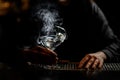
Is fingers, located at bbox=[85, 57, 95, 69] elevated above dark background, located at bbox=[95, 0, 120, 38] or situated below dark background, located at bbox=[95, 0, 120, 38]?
below

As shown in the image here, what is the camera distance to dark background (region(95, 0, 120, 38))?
4.33 ft

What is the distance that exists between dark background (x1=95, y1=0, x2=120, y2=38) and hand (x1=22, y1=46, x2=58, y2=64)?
37cm

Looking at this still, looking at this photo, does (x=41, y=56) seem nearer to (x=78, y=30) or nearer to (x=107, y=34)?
(x=78, y=30)

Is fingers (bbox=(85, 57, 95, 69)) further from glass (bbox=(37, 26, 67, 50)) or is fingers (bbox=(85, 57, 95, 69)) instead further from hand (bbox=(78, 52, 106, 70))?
glass (bbox=(37, 26, 67, 50))

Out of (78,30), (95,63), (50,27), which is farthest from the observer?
(78,30)

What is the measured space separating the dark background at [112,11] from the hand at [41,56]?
37cm

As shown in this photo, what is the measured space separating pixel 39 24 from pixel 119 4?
0.45 metres

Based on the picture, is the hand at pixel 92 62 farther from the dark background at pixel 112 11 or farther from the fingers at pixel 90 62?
the dark background at pixel 112 11

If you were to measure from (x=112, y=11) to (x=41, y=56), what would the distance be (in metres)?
0.46

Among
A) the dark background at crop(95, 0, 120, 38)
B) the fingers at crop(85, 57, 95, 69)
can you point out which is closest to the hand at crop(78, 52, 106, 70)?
the fingers at crop(85, 57, 95, 69)

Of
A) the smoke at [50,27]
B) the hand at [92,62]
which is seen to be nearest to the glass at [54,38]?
the smoke at [50,27]

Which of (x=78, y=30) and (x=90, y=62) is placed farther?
(x=78, y=30)

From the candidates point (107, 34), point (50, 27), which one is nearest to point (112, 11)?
point (107, 34)

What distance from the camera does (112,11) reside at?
4.45 ft
